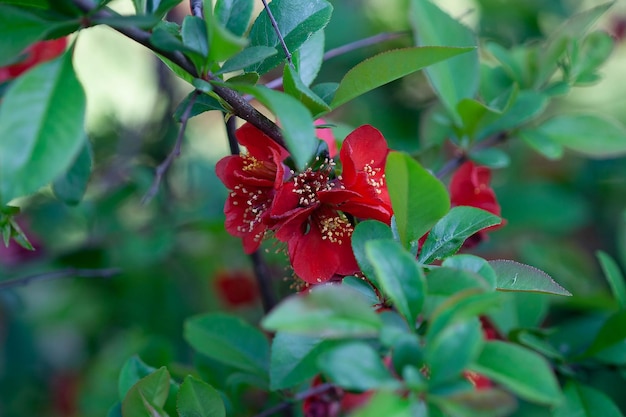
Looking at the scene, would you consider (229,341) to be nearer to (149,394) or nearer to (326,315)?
(149,394)

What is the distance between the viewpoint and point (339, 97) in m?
0.64

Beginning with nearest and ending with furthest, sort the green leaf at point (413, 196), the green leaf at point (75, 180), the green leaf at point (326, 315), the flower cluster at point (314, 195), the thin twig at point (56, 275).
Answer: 1. the green leaf at point (326, 315)
2. the green leaf at point (413, 196)
3. the flower cluster at point (314, 195)
4. the green leaf at point (75, 180)
5. the thin twig at point (56, 275)

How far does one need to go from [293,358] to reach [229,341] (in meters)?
0.28

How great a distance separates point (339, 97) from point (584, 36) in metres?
0.58

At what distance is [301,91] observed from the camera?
0.58m

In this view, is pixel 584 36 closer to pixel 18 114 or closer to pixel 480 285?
pixel 480 285

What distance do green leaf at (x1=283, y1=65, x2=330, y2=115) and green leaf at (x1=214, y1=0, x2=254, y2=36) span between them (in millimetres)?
53

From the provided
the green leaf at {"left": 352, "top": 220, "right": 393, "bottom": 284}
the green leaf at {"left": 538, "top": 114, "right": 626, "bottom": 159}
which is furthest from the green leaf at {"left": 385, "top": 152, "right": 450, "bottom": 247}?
the green leaf at {"left": 538, "top": 114, "right": 626, "bottom": 159}

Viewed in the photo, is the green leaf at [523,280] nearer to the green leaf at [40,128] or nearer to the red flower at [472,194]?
the red flower at [472,194]

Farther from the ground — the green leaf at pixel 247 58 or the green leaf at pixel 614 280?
the green leaf at pixel 247 58

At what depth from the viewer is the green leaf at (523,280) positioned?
58 centimetres

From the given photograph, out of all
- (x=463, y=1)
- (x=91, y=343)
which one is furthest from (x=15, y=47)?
(x=463, y=1)

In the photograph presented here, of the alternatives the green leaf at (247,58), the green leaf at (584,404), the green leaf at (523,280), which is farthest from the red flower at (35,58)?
the green leaf at (584,404)

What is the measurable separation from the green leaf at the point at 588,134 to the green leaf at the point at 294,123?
1.93 ft
